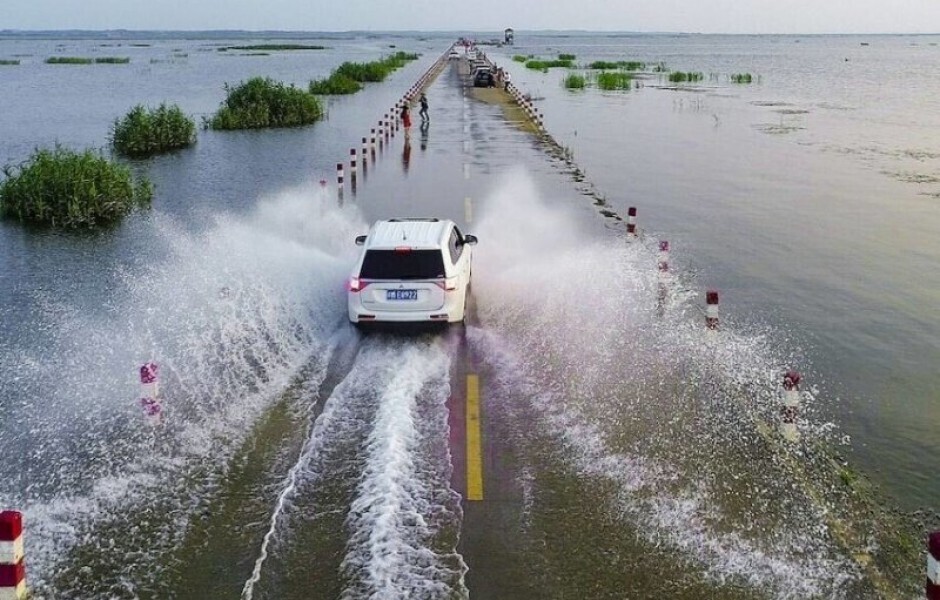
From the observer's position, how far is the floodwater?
760 cm

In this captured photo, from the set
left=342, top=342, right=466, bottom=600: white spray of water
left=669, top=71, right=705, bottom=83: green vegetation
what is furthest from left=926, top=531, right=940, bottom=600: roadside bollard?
left=669, top=71, right=705, bottom=83: green vegetation

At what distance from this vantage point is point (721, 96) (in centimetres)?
6662

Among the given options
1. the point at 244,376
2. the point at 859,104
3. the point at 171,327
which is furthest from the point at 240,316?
the point at 859,104

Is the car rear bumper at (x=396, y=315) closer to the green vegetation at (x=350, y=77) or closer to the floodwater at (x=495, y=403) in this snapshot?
the floodwater at (x=495, y=403)

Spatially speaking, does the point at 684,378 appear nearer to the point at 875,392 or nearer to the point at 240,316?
the point at 875,392

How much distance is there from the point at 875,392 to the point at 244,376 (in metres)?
8.25

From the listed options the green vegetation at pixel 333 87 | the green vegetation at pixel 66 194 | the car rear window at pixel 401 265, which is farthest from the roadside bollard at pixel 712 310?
the green vegetation at pixel 333 87

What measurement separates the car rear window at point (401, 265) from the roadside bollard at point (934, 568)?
26.6 feet

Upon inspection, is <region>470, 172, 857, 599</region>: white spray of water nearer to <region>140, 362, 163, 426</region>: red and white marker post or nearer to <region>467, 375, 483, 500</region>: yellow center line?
<region>467, 375, 483, 500</region>: yellow center line

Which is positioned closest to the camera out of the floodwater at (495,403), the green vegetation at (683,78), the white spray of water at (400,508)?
the white spray of water at (400,508)

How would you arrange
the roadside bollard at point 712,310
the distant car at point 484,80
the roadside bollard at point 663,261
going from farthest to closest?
the distant car at point 484,80
the roadside bollard at point 663,261
the roadside bollard at point 712,310

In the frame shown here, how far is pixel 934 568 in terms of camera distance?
20.0 ft

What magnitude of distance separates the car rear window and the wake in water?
1310 mm

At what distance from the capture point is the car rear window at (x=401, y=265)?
43.2ft
